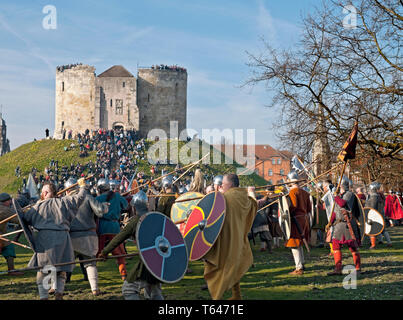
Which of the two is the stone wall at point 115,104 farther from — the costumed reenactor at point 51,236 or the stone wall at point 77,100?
the costumed reenactor at point 51,236

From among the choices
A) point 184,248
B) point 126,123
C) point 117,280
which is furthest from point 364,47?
point 126,123

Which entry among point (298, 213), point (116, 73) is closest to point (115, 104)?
point (116, 73)

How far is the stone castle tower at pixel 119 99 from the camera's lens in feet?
238

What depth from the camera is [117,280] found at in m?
9.62

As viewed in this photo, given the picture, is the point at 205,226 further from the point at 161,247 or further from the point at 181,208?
the point at 181,208

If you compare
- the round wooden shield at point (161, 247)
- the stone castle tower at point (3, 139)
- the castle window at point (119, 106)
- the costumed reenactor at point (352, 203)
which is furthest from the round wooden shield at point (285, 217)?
the stone castle tower at point (3, 139)

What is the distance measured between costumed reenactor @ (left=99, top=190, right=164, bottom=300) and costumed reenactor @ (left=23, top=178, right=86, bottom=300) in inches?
39.1

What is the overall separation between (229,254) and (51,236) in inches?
87.6

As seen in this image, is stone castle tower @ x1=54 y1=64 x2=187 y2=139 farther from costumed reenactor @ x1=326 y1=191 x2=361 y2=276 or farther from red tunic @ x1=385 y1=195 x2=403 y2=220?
costumed reenactor @ x1=326 y1=191 x2=361 y2=276

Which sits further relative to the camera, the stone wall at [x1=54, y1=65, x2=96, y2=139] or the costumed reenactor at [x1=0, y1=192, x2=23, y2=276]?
the stone wall at [x1=54, y1=65, x2=96, y2=139]

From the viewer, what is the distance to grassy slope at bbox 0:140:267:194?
2201 inches

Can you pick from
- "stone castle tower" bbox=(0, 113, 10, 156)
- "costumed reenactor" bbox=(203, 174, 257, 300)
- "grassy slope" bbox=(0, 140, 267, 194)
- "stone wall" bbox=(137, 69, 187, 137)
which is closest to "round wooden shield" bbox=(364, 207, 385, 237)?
"costumed reenactor" bbox=(203, 174, 257, 300)

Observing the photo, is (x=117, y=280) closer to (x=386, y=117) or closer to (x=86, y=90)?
(x=386, y=117)

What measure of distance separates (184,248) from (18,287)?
386cm
